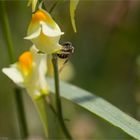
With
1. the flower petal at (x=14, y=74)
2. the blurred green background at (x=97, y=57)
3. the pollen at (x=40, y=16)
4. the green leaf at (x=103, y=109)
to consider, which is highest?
the pollen at (x=40, y=16)

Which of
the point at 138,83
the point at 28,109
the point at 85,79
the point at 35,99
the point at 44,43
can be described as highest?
the point at 44,43

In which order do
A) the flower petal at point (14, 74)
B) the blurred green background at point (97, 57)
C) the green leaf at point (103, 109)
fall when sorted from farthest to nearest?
1. the blurred green background at point (97, 57)
2. the flower petal at point (14, 74)
3. the green leaf at point (103, 109)

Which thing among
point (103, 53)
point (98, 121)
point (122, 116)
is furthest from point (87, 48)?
point (122, 116)

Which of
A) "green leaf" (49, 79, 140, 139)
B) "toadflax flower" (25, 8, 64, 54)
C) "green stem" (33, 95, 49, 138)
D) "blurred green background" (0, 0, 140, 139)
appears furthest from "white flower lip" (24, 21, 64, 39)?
"blurred green background" (0, 0, 140, 139)

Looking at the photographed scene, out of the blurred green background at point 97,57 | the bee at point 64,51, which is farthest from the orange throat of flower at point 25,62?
the blurred green background at point 97,57

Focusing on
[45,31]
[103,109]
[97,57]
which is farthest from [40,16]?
[97,57]

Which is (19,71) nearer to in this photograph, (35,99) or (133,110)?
(35,99)

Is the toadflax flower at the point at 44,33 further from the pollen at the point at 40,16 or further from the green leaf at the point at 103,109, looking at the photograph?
the green leaf at the point at 103,109

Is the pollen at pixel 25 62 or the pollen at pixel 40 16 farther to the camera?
the pollen at pixel 25 62
